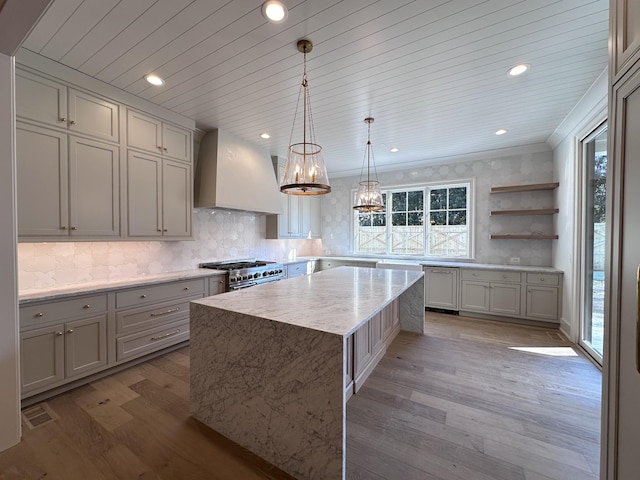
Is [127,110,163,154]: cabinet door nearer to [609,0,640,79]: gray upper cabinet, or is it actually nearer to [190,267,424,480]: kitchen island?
[190,267,424,480]: kitchen island

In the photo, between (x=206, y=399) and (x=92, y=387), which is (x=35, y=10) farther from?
(x=92, y=387)

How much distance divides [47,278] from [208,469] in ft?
7.61

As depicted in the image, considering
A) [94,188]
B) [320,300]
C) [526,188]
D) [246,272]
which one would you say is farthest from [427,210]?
[94,188]

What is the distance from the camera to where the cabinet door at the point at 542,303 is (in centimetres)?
371

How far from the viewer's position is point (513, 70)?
7.40 feet

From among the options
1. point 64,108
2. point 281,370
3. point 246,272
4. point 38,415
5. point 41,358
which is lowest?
point 38,415

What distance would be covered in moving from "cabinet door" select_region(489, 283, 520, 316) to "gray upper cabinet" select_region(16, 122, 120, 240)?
503 cm

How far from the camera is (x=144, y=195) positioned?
9.41 feet

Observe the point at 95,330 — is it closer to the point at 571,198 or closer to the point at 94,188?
the point at 94,188

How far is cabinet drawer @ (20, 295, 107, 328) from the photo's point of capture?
200cm

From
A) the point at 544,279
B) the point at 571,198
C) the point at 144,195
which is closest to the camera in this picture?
the point at 144,195

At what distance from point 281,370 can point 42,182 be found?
8.12ft

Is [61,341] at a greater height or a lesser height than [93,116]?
lesser

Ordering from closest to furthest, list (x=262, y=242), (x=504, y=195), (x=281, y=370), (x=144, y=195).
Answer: (x=281, y=370)
(x=144, y=195)
(x=504, y=195)
(x=262, y=242)
